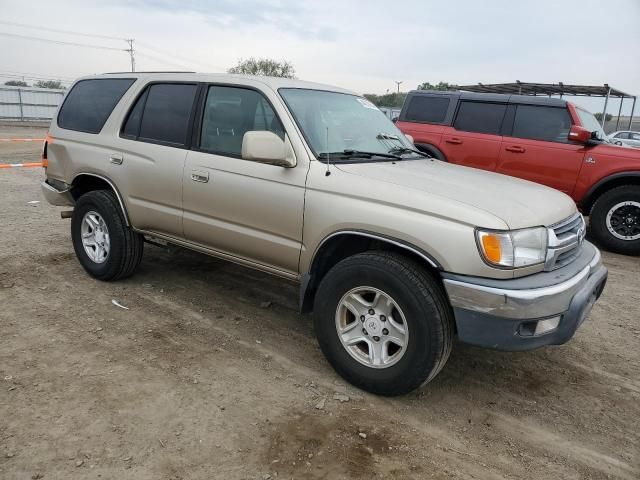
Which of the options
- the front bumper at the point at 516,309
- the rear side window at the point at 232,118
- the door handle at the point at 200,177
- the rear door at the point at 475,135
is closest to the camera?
the front bumper at the point at 516,309

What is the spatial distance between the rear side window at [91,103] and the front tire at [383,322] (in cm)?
278

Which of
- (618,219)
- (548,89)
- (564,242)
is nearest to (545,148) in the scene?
(618,219)

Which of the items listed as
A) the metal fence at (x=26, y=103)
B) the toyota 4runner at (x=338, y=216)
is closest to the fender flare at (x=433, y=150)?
the toyota 4runner at (x=338, y=216)

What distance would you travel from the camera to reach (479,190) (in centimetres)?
313

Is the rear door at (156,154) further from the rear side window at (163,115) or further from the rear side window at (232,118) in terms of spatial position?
the rear side window at (232,118)

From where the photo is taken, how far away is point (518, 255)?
8.77ft

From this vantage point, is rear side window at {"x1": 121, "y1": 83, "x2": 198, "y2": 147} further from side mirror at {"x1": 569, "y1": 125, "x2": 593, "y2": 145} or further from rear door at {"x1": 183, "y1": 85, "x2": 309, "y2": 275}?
side mirror at {"x1": 569, "y1": 125, "x2": 593, "y2": 145}

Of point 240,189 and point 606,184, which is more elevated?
point 240,189

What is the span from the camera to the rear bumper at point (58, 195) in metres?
4.93

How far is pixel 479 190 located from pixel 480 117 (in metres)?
5.14

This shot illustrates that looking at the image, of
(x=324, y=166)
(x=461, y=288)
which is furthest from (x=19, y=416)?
(x=461, y=288)

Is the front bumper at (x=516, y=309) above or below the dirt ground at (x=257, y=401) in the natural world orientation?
above

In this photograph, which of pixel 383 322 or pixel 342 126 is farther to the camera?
pixel 342 126

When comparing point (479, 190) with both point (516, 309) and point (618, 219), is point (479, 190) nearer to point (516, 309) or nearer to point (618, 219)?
point (516, 309)
